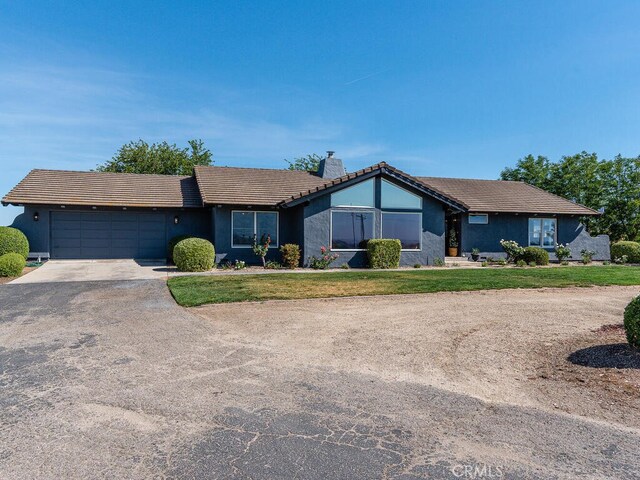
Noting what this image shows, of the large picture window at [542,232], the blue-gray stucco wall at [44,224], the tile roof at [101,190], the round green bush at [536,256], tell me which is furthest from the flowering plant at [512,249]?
the tile roof at [101,190]

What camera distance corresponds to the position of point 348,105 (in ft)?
71.4

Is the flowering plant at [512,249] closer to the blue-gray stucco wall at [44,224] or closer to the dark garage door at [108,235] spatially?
the blue-gray stucco wall at [44,224]

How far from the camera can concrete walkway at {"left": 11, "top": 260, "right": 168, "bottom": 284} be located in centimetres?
1297

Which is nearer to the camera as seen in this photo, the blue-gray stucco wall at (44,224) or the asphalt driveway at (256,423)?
the asphalt driveway at (256,423)

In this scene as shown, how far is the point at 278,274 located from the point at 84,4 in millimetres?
10536

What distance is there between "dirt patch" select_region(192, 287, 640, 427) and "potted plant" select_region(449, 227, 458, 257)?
11575mm

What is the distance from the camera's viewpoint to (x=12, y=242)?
51.8ft

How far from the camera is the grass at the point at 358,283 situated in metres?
10.0

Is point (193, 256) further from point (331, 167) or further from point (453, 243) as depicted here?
point (453, 243)

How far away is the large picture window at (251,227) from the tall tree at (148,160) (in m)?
19.9

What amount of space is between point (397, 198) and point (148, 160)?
24.9 metres

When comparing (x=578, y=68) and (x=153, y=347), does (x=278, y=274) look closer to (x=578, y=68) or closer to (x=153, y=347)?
(x=153, y=347)

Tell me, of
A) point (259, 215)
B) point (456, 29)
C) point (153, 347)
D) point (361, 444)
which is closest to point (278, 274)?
point (259, 215)

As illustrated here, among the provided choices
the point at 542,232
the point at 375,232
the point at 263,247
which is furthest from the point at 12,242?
the point at 542,232
